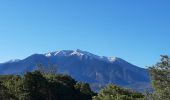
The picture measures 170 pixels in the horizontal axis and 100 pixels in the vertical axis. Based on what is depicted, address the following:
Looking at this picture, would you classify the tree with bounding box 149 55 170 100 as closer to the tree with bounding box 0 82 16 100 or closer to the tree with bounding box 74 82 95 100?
the tree with bounding box 0 82 16 100

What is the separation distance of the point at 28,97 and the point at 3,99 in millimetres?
8884

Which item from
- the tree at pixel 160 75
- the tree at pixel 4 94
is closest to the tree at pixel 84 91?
the tree at pixel 4 94

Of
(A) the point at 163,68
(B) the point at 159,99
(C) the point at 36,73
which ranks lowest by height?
(B) the point at 159,99

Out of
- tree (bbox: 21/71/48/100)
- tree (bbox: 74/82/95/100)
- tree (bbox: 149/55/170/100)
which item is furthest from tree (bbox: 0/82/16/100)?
tree (bbox: 149/55/170/100)

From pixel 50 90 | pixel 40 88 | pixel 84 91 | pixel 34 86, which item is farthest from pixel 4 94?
pixel 84 91

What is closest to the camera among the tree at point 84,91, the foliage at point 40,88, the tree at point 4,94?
the tree at point 4,94

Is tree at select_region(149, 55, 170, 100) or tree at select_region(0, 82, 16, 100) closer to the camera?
tree at select_region(149, 55, 170, 100)

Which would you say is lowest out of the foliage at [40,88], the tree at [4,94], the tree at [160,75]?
the tree at [160,75]

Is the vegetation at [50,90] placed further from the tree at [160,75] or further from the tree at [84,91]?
the tree at [160,75]

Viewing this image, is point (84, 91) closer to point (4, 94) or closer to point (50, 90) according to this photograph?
point (50, 90)

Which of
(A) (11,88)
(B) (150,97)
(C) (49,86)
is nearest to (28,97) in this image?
(A) (11,88)

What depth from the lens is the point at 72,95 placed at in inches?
4727

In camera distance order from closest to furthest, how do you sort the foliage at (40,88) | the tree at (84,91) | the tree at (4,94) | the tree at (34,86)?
the tree at (4,94), the foliage at (40,88), the tree at (34,86), the tree at (84,91)

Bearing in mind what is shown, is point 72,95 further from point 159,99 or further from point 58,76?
point 159,99
